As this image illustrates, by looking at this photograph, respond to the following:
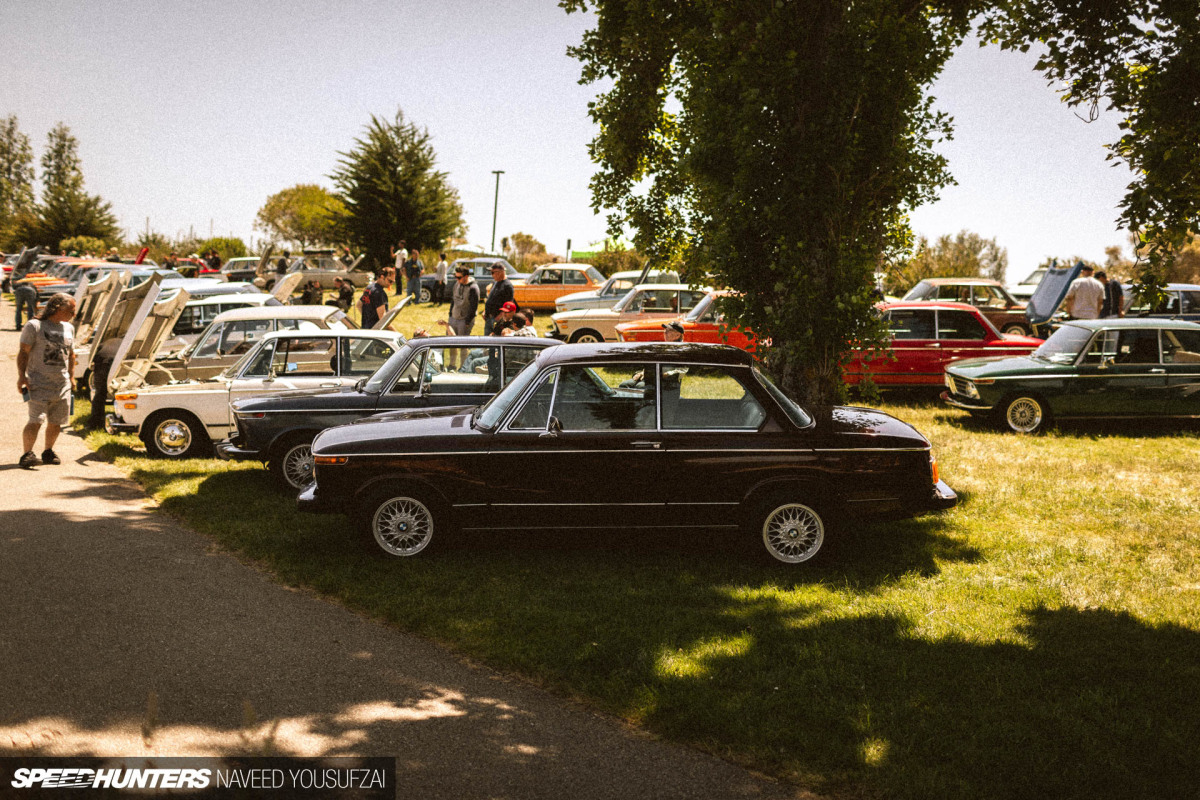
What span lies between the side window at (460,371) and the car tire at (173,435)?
12.2ft

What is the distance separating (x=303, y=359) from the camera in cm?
1051

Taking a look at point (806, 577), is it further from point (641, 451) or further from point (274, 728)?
point (274, 728)

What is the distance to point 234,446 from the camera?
927 centimetres

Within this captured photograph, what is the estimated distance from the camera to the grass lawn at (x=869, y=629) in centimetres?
438

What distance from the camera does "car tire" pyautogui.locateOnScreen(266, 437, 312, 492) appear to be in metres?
9.15

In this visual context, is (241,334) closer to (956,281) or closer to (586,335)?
(586,335)

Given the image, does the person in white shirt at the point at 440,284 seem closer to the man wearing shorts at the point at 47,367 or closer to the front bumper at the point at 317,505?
the man wearing shorts at the point at 47,367

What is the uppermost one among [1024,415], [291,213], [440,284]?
[291,213]

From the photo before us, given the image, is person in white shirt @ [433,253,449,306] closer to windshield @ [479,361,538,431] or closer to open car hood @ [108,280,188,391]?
open car hood @ [108,280,188,391]

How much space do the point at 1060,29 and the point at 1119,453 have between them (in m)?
6.33

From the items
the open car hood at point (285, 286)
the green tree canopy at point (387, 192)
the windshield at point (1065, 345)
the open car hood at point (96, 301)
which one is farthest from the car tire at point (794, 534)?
the green tree canopy at point (387, 192)

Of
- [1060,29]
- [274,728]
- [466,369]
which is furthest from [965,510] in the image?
[274,728]

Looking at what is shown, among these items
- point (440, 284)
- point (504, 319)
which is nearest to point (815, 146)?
point (504, 319)

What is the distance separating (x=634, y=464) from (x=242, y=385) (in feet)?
18.8
